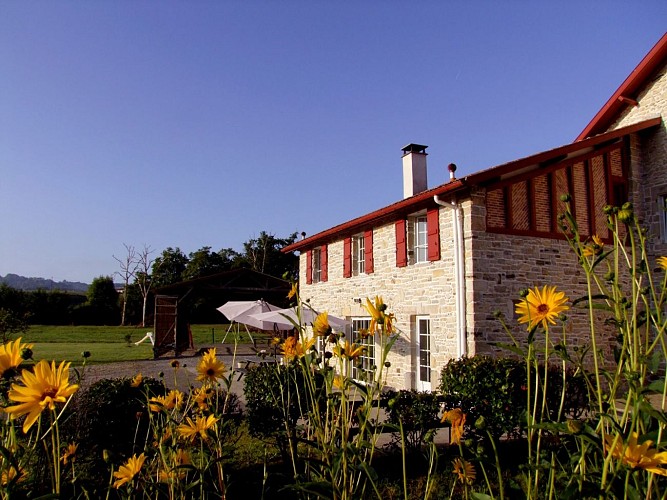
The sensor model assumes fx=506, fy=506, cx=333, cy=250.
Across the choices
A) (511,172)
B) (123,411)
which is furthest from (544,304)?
(511,172)

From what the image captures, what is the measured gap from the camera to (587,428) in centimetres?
133

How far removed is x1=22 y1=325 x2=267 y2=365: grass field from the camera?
19203 mm

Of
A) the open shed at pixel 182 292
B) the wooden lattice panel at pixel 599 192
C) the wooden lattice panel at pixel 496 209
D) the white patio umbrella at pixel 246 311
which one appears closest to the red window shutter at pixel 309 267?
the white patio umbrella at pixel 246 311

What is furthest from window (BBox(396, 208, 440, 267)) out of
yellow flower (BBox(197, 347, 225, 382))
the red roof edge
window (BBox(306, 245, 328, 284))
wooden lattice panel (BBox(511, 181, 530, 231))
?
yellow flower (BBox(197, 347, 225, 382))

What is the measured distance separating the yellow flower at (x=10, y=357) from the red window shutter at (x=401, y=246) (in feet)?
30.1

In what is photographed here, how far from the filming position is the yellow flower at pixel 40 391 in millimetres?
1195

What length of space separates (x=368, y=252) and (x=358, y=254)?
90cm

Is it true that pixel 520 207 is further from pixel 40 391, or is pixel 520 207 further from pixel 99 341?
pixel 99 341

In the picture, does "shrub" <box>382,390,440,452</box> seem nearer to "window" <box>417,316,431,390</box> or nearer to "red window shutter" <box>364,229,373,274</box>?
"window" <box>417,316,431,390</box>

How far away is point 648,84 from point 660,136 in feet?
5.24

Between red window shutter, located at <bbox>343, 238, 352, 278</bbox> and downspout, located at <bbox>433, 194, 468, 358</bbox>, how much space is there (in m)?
4.12

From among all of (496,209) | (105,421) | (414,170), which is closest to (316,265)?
(414,170)

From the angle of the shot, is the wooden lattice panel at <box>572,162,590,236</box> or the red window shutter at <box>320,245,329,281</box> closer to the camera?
the wooden lattice panel at <box>572,162,590,236</box>

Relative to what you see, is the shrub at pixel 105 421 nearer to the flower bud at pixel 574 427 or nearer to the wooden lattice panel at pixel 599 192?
the flower bud at pixel 574 427
